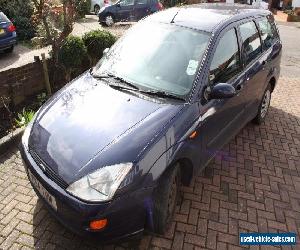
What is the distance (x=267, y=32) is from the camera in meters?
5.36

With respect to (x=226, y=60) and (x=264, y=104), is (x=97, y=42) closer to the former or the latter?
(x=264, y=104)

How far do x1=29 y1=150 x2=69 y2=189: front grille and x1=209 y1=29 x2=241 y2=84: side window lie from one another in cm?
191

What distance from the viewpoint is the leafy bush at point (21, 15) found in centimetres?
1329

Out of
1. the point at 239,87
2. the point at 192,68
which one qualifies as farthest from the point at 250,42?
the point at 192,68

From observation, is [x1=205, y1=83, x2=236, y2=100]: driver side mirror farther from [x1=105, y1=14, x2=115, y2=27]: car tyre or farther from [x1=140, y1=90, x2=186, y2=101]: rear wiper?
[x1=105, y1=14, x2=115, y2=27]: car tyre

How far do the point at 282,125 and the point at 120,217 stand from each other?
427 cm

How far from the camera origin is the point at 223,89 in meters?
3.45

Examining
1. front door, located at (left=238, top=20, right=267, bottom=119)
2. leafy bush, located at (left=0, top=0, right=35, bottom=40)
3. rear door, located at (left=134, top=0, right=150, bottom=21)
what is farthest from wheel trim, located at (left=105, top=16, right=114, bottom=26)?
front door, located at (left=238, top=20, right=267, bottom=119)

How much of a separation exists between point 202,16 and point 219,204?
2.33 m

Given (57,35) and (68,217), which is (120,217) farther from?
(57,35)

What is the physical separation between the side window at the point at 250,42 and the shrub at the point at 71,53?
126 inches

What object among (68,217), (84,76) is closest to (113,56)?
(84,76)

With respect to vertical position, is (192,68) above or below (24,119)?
above

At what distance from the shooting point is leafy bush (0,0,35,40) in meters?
13.3
